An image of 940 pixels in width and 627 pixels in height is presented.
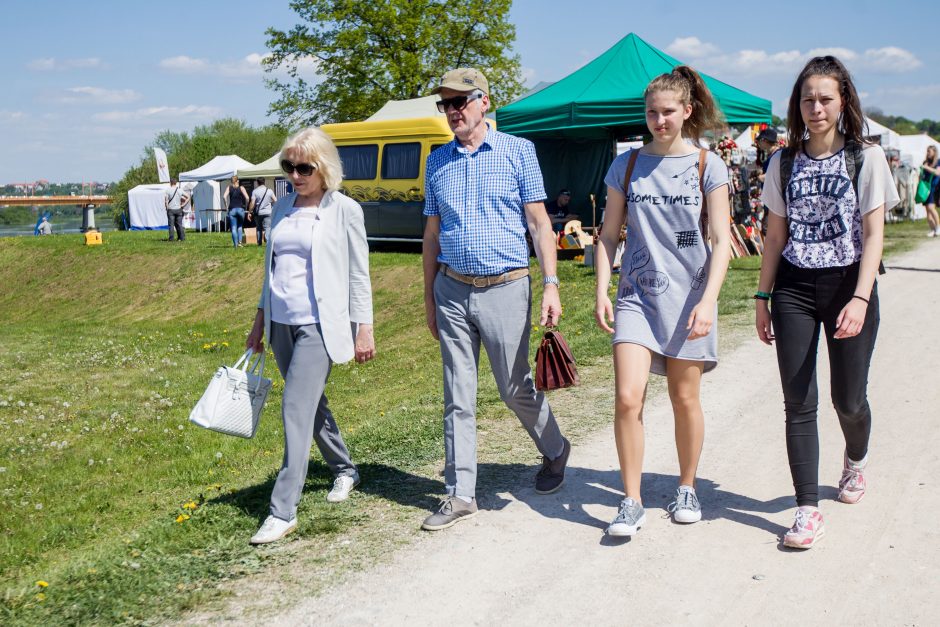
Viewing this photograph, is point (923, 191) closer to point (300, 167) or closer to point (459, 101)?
point (459, 101)

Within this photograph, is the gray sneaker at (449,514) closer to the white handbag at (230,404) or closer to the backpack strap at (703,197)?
the white handbag at (230,404)

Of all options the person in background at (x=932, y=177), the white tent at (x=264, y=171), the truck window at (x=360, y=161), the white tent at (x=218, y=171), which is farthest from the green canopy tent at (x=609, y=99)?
the white tent at (x=218, y=171)

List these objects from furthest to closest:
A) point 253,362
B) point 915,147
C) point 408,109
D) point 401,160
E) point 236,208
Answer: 1. point 915,147
2. point 236,208
3. point 408,109
4. point 401,160
5. point 253,362

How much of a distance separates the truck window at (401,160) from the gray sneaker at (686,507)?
A: 1471cm

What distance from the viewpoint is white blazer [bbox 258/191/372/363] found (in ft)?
14.3

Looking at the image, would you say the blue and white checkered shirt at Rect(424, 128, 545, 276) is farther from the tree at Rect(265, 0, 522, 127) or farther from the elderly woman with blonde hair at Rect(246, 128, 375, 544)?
the tree at Rect(265, 0, 522, 127)

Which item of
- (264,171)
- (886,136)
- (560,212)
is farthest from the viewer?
(264,171)

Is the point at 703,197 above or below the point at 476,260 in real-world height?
above

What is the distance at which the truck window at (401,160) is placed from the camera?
60.4 ft

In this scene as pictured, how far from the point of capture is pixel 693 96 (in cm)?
393

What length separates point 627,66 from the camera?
14383 millimetres

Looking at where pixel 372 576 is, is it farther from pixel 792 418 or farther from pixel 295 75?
pixel 295 75

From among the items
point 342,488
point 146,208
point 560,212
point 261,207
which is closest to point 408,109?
point 261,207

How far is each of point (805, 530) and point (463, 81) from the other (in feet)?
8.02
